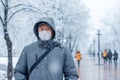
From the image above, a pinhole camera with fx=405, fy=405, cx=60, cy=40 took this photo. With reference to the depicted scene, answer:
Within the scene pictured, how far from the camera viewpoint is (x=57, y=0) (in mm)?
35562

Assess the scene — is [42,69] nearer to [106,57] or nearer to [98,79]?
[98,79]

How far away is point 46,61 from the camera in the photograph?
4586 mm

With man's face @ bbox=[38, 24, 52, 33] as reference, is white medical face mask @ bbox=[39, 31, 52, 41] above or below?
below

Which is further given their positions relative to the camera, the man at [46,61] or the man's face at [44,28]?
the man's face at [44,28]

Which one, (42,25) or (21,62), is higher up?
(42,25)

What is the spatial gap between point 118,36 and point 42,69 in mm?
64802

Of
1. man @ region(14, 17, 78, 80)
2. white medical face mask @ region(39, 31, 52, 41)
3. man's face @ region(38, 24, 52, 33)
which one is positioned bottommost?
man @ region(14, 17, 78, 80)

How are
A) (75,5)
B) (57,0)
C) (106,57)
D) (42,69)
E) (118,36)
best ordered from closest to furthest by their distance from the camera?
(42,69)
(57,0)
(75,5)
(106,57)
(118,36)

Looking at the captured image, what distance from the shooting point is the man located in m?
4.55

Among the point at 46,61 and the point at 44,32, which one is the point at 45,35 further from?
the point at 46,61

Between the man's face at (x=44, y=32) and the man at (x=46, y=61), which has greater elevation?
the man's face at (x=44, y=32)

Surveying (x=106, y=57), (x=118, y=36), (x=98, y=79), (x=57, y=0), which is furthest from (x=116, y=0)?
(x=98, y=79)

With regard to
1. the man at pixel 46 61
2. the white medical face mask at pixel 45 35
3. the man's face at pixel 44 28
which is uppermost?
the man's face at pixel 44 28

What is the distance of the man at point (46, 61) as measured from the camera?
4555 mm
